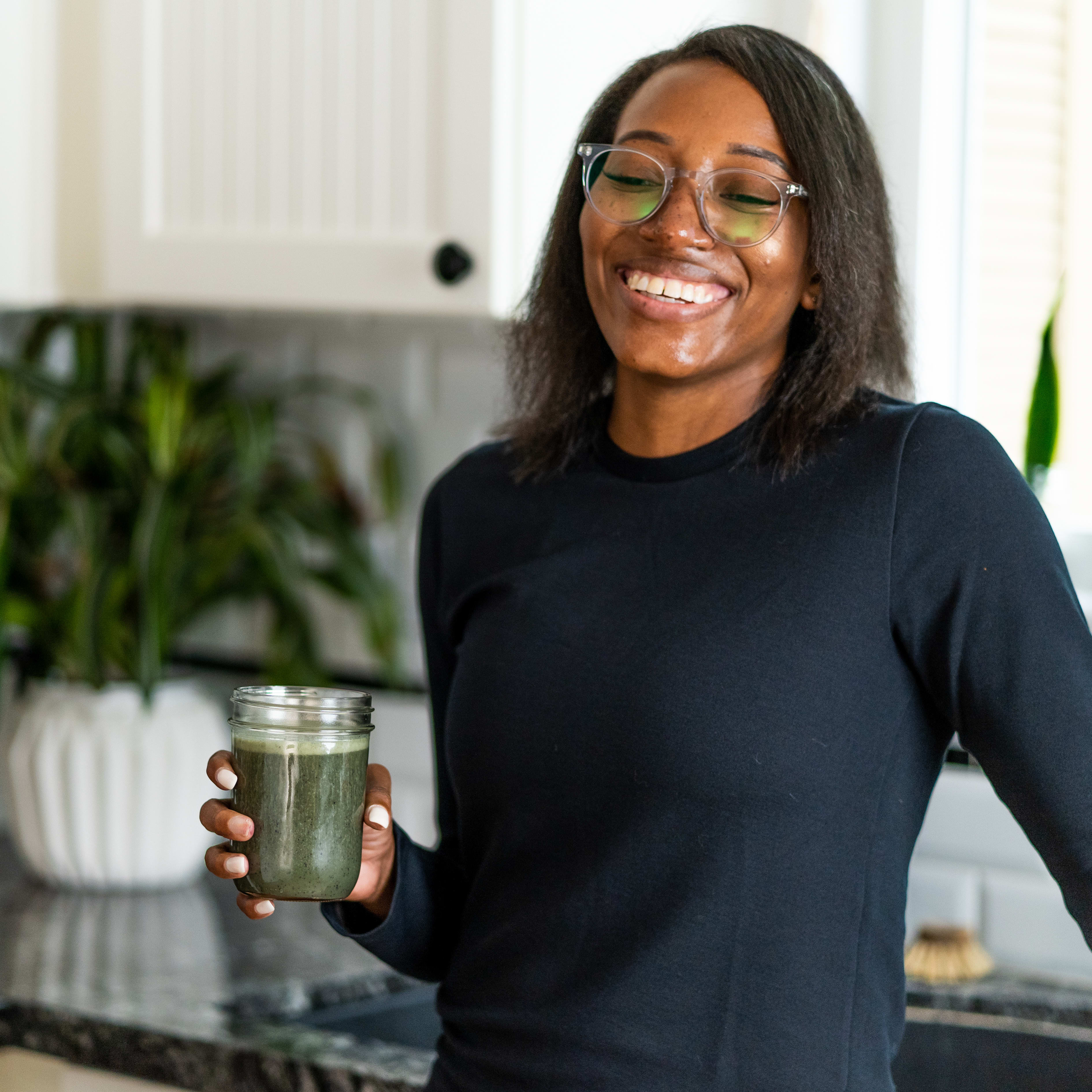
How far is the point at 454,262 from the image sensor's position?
4.83ft

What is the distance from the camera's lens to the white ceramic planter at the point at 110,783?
1.77 m

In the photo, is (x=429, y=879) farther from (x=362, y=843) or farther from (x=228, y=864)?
(x=228, y=864)

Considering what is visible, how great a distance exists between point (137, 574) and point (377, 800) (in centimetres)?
90

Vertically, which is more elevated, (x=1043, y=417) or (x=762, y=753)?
(x=1043, y=417)

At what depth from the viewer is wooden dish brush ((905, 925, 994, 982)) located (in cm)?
149

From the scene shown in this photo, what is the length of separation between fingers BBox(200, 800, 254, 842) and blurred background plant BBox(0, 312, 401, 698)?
2.73 feet

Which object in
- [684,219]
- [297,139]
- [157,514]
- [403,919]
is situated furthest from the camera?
[157,514]

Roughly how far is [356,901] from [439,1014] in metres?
0.10

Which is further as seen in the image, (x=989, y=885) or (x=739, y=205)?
(x=989, y=885)

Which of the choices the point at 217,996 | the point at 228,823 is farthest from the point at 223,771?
the point at 217,996

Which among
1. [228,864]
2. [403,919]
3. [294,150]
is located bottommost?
[403,919]

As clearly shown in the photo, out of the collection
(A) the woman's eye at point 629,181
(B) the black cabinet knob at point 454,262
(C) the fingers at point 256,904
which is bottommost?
(C) the fingers at point 256,904

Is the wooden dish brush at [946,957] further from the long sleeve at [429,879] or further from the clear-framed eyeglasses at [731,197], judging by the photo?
the clear-framed eyeglasses at [731,197]

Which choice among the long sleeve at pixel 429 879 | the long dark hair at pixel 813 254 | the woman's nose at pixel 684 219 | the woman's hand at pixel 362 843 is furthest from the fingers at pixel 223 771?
the woman's nose at pixel 684 219
